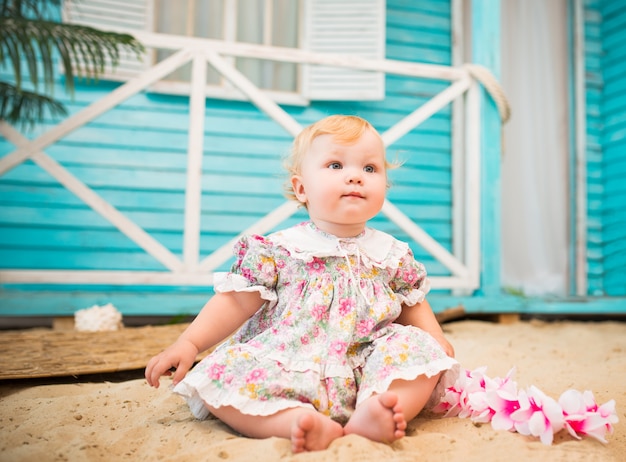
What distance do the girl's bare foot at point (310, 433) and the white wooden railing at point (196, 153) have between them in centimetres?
195

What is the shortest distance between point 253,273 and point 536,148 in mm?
4608

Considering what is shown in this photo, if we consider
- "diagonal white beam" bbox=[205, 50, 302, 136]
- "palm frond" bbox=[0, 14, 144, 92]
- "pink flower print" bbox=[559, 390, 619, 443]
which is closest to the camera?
"pink flower print" bbox=[559, 390, 619, 443]

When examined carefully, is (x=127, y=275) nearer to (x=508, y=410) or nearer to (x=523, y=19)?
(x=508, y=410)

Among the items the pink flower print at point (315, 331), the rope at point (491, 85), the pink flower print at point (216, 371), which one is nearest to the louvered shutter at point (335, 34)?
the rope at point (491, 85)

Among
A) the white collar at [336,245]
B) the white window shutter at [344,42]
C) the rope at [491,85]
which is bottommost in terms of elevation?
the white collar at [336,245]

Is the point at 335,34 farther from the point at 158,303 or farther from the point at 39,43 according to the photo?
the point at 158,303

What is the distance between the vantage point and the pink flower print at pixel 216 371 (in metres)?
1.30

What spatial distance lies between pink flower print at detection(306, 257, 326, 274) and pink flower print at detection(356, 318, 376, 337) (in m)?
0.18

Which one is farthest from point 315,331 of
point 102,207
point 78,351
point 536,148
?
point 536,148

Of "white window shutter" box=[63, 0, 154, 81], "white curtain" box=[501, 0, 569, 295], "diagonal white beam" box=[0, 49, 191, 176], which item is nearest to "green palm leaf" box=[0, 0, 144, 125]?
"diagonal white beam" box=[0, 49, 191, 176]

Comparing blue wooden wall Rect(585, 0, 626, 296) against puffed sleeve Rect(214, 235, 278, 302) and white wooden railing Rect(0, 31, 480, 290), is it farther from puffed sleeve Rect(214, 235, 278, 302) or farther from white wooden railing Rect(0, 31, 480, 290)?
puffed sleeve Rect(214, 235, 278, 302)

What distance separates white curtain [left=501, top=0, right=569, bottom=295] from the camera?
5219 mm

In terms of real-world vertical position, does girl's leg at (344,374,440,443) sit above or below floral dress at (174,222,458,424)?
below

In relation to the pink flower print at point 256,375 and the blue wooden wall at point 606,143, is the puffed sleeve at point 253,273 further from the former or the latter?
the blue wooden wall at point 606,143
